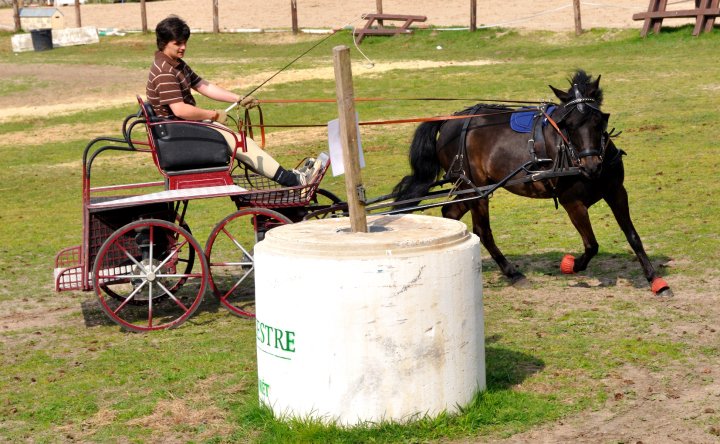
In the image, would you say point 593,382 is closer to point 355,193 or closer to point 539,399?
point 539,399

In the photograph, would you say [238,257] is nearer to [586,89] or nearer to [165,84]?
[165,84]

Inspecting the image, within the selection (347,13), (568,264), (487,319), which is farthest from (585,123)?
(347,13)

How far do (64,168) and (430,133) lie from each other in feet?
34.3

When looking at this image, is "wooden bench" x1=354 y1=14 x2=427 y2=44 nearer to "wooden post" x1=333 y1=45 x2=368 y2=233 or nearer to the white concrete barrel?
"wooden post" x1=333 y1=45 x2=368 y2=233

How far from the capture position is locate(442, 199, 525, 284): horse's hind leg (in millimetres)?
9523

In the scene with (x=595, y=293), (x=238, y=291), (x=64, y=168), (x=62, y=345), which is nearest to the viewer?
(x=62, y=345)

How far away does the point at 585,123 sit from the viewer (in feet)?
28.3

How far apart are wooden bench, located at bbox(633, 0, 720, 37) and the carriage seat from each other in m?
19.6

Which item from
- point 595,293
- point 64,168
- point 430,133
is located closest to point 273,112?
point 64,168

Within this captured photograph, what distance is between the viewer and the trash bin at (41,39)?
131ft

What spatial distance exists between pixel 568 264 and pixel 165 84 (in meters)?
3.81

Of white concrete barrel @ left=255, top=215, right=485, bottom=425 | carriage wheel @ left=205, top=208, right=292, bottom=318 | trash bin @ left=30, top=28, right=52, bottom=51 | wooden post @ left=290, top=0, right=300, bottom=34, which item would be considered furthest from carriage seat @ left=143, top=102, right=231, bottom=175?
trash bin @ left=30, top=28, right=52, bottom=51

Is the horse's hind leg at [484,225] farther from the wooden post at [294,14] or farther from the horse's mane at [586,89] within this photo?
the wooden post at [294,14]

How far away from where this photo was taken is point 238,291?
31.8 ft
